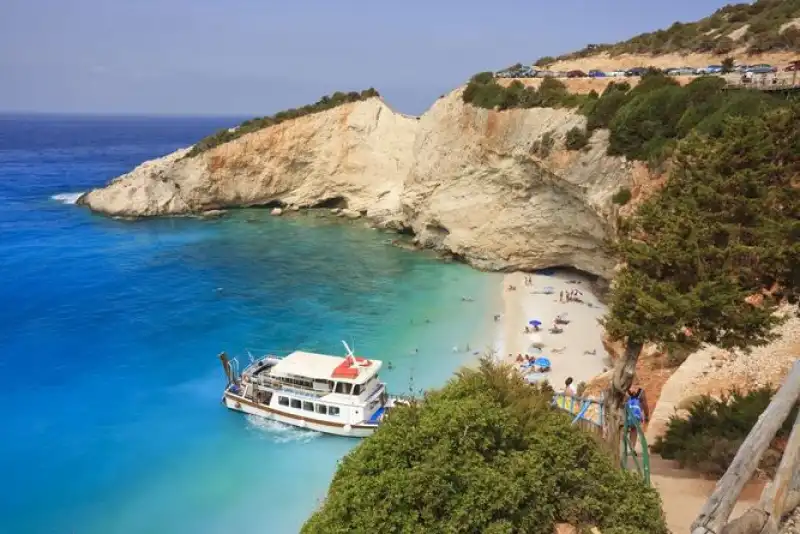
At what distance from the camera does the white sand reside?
25578 millimetres

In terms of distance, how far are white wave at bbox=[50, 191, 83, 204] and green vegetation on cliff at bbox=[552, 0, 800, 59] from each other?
64.2 meters

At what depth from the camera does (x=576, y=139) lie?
104 ft

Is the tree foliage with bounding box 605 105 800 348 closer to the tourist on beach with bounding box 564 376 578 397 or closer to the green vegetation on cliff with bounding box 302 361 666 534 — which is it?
the green vegetation on cliff with bounding box 302 361 666 534

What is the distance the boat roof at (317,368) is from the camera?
73.4ft

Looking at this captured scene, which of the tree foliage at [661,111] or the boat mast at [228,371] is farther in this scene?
the boat mast at [228,371]

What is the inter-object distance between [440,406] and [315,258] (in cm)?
3528

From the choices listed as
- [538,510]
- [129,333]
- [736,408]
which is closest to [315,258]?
[129,333]

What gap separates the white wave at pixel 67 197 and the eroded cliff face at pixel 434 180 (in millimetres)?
3107

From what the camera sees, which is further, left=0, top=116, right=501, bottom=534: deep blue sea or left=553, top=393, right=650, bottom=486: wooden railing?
left=0, top=116, right=501, bottom=534: deep blue sea

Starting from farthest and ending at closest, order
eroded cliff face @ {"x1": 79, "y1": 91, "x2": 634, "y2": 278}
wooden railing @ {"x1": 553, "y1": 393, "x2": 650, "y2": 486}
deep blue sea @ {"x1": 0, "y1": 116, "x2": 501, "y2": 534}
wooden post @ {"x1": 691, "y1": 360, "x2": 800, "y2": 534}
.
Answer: eroded cliff face @ {"x1": 79, "y1": 91, "x2": 634, "y2": 278} < deep blue sea @ {"x1": 0, "y1": 116, "x2": 501, "y2": 534} < wooden railing @ {"x1": 553, "y1": 393, "x2": 650, "y2": 486} < wooden post @ {"x1": 691, "y1": 360, "x2": 800, "y2": 534}

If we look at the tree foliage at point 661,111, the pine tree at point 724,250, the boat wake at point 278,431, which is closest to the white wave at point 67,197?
the boat wake at point 278,431

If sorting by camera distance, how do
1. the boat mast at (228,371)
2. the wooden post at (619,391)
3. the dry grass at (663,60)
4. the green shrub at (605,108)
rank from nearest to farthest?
1. the wooden post at (619,391)
2. the boat mast at (228,371)
3. the green shrub at (605,108)
4. the dry grass at (663,60)

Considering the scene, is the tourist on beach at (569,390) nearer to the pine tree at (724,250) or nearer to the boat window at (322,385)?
the pine tree at (724,250)

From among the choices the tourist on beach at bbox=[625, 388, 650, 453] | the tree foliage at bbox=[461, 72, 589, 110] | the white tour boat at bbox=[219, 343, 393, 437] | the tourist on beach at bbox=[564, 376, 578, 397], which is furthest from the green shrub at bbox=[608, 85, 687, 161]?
the white tour boat at bbox=[219, 343, 393, 437]
